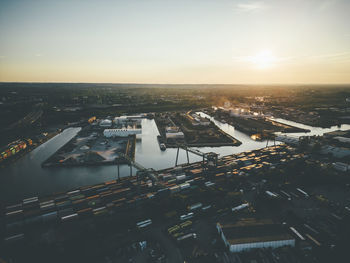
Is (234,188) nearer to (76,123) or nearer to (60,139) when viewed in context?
(60,139)

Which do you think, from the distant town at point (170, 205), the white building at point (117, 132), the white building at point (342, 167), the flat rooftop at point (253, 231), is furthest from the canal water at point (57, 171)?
the flat rooftop at point (253, 231)

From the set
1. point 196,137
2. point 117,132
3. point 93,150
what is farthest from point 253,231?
point 117,132

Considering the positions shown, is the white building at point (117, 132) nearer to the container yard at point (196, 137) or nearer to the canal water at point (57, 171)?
the canal water at point (57, 171)

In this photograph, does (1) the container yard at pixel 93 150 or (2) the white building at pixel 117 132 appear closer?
(1) the container yard at pixel 93 150

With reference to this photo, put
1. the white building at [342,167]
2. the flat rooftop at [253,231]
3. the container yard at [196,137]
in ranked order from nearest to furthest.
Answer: the flat rooftop at [253,231] → the white building at [342,167] → the container yard at [196,137]

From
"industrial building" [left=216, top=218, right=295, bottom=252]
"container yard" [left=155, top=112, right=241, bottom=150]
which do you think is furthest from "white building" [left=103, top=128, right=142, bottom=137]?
"industrial building" [left=216, top=218, right=295, bottom=252]

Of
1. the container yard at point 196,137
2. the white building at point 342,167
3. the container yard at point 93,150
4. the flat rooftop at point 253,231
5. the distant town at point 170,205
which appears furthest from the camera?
the container yard at point 196,137

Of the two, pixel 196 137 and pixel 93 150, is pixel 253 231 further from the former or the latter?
pixel 196 137
